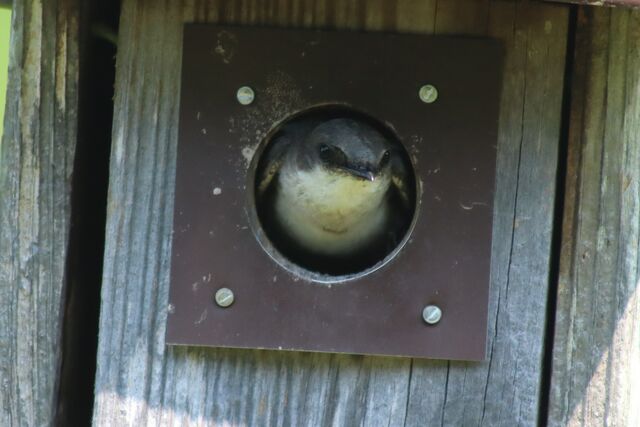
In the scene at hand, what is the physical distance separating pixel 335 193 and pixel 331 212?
0.04m

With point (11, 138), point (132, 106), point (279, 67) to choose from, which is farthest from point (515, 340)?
point (11, 138)

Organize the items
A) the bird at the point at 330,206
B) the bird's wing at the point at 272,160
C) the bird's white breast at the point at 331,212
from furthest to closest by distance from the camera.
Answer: the bird's white breast at the point at 331,212, the bird at the point at 330,206, the bird's wing at the point at 272,160

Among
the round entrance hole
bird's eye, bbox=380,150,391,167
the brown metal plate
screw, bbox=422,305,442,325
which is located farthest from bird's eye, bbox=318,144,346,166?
screw, bbox=422,305,442,325

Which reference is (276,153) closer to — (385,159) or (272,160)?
(272,160)

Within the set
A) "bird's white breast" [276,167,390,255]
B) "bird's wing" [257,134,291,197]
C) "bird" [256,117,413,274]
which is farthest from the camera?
"bird's white breast" [276,167,390,255]

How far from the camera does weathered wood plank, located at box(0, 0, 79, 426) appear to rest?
6.44 feet

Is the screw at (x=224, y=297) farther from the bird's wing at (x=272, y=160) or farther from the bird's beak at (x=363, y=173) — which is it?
the bird's beak at (x=363, y=173)

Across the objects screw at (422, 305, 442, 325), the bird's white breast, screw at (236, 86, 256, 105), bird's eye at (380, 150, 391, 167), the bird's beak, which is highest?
screw at (236, 86, 256, 105)

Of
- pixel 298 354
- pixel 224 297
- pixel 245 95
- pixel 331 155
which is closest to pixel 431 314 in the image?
pixel 298 354

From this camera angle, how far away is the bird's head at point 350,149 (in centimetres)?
228

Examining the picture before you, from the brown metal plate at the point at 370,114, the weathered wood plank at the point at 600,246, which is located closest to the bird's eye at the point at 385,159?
the brown metal plate at the point at 370,114

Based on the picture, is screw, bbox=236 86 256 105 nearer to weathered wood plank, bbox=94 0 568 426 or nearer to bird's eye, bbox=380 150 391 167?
weathered wood plank, bbox=94 0 568 426

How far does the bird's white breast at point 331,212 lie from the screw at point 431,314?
0.55 m

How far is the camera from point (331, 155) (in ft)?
8.00
